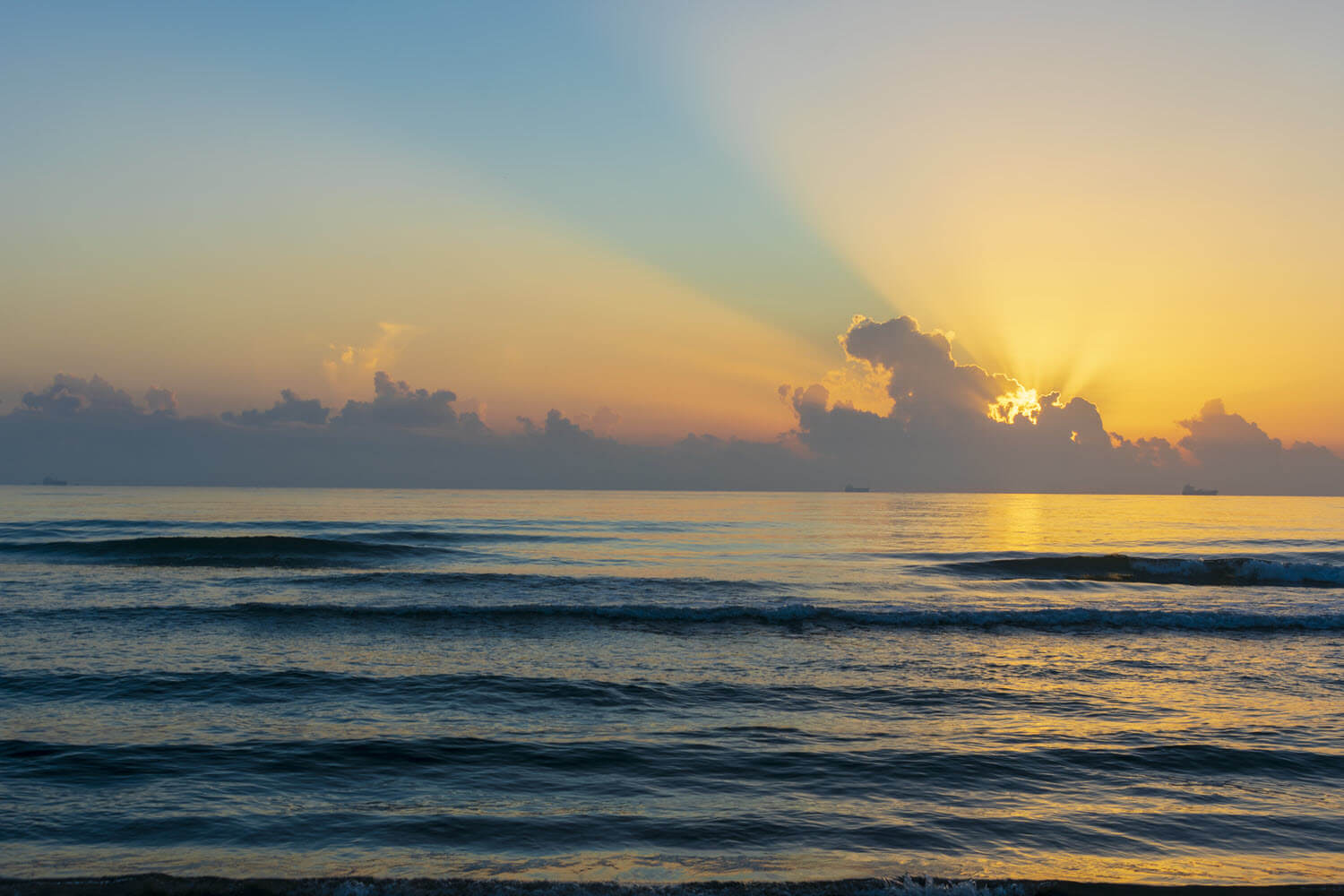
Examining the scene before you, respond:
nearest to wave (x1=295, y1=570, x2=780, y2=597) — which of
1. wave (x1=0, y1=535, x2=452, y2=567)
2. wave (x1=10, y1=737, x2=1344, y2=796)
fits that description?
wave (x1=0, y1=535, x2=452, y2=567)

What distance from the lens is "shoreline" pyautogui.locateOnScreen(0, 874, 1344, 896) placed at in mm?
7285

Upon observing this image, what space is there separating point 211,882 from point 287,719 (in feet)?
21.0

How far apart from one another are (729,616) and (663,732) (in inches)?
462

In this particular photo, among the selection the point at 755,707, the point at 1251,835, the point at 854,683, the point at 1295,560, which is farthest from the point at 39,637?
the point at 1295,560

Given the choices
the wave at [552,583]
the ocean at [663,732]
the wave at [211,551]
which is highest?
the ocean at [663,732]

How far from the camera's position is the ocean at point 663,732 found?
28.3 feet

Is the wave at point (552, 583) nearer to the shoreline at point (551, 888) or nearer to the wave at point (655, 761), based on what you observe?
the wave at point (655, 761)

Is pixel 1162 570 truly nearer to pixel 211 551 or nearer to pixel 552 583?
pixel 552 583

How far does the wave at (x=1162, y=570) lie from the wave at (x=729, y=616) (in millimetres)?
13022

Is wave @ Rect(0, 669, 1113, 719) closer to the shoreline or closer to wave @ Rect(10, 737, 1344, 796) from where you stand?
wave @ Rect(10, 737, 1344, 796)

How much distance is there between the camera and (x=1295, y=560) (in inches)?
1748

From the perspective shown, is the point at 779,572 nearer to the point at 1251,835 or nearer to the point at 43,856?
the point at 1251,835

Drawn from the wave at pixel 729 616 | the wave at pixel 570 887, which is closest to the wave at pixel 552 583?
Answer: the wave at pixel 729 616

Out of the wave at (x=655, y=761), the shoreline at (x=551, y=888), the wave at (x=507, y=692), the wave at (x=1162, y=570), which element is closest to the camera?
the shoreline at (x=551, y=888)
